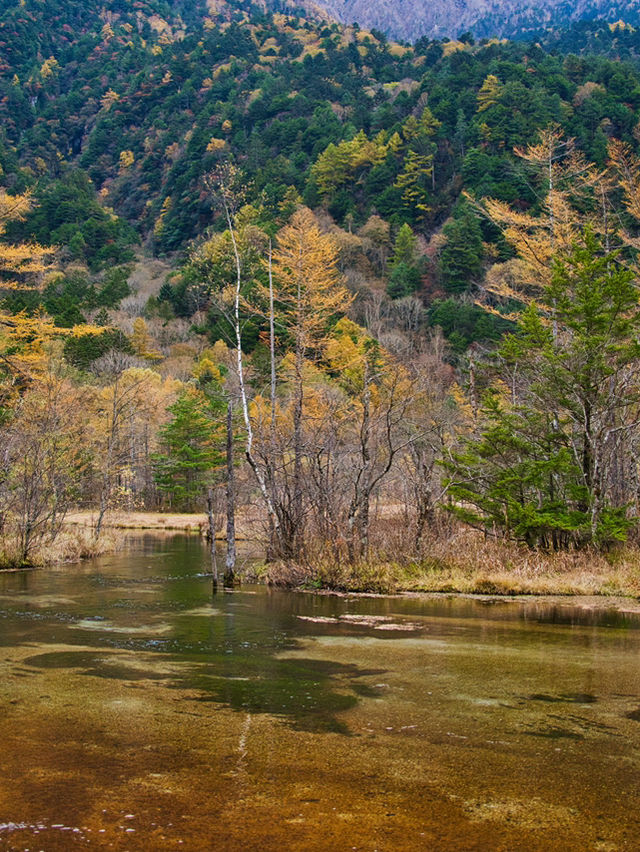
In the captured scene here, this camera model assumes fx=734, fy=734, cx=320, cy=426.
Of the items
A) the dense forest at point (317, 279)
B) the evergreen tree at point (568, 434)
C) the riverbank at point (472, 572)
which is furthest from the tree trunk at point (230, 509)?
the evergreen tree at point (568, 434)

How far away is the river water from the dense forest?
5919mm

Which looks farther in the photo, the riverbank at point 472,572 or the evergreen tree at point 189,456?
the evergreen tree at point 189,456

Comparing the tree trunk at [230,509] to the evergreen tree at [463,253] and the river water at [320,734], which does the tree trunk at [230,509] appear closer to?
the river water at [320,734]

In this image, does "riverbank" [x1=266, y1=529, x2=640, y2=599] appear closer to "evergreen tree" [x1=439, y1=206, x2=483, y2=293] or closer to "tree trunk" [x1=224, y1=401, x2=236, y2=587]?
"tree trunk" [x1=224, y1=401, x2=236, y2=587]

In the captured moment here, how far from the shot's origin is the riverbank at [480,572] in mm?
13992

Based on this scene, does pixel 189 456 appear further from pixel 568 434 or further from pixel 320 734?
pixel 320 734

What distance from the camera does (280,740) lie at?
18.6ft

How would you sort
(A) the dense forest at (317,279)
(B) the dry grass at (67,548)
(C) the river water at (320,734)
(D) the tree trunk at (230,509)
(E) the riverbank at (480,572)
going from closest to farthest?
(C) the river water at (320,734) → (E) the riverbank at (480,572) → (D) the tree trunk at (230,509) → (A) the dense forest at (317,279) → (B) the dry grass at (67,548)

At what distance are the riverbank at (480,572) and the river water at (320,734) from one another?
2515 mm

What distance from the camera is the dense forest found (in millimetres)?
16438

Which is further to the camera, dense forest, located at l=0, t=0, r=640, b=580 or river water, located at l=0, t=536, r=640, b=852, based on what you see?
dense forest, located at l=0, t=0, r=640, b=580

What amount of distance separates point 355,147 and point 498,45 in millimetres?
32285

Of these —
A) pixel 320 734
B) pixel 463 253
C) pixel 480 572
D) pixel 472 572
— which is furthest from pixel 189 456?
pixel 320 734

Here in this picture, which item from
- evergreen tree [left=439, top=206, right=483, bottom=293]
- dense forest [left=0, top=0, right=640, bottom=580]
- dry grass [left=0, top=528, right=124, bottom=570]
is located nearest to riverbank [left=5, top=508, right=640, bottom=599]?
dense forest [left=0, top=0, right=640, bottom=580]
